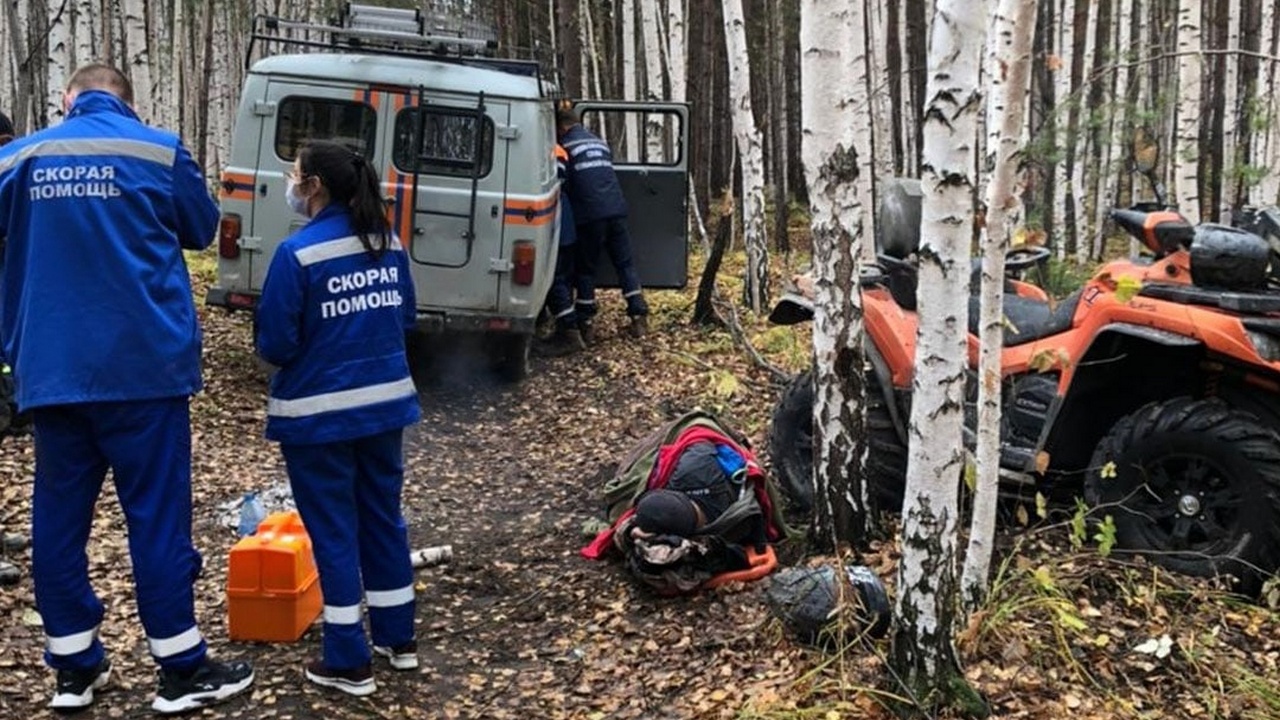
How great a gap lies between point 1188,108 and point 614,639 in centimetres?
748

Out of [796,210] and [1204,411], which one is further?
[796,210]

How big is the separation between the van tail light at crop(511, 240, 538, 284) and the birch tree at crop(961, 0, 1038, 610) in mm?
4633

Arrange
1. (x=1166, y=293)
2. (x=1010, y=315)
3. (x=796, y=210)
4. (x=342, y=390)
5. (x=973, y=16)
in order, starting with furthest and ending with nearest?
(x=796, y=210)
(x=1010, y=315)
(x=1166, y=293)
(x=342, y=390)
(x=973, y=16)

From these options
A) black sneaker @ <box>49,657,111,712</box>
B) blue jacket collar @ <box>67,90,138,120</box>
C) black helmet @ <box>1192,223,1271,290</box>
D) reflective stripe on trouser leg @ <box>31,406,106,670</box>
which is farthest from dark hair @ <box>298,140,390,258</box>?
black helmet @ <box>1192,223,1271,290</box>

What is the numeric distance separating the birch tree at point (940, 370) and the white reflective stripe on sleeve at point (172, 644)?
236 centimetres

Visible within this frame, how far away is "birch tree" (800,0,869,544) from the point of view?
4562 millimetres

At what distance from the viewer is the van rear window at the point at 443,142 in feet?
26.2

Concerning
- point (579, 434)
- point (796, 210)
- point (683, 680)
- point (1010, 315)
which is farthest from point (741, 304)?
point (796, 210)

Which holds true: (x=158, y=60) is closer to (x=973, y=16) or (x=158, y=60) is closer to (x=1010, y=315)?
(x=1010, y=315)

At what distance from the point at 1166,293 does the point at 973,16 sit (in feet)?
6.55

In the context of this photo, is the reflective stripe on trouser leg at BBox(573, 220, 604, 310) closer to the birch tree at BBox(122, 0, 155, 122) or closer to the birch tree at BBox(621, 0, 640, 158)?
the birch tree at BBox(122, 0, 155, 122)

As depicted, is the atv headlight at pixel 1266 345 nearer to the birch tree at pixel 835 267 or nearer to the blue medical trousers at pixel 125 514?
the birch tree at pixel 835 267

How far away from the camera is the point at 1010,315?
5.52 m

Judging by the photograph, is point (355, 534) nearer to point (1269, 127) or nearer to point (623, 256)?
point (623, 256)
